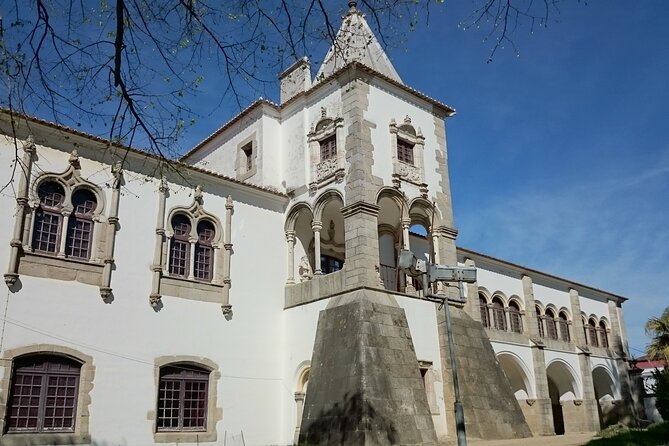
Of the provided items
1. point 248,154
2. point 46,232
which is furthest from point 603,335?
point 46,232

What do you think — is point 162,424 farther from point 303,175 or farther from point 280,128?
point 280,128

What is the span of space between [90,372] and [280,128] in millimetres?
9920

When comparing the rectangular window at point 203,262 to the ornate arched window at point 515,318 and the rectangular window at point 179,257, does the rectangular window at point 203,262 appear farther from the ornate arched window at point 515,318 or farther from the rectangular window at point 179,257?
the ornate arched window at point 515,318

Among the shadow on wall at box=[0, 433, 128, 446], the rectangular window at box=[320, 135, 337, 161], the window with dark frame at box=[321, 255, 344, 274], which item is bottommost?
the shadow on wall at box=[0, 433, 128, 446]

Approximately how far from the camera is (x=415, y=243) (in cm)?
2302

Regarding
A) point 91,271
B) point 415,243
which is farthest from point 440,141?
point 91,271

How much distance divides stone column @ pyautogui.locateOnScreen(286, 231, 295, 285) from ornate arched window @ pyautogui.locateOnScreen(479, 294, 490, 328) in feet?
31.8

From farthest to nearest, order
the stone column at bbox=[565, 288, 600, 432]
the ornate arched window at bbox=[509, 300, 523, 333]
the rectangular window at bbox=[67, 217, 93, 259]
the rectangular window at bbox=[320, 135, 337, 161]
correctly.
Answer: the stone column at bbox=[565, 288, 600, 432]
the ornate arched window at bbox=[509, 300, 523, 333]
the rectangular window at bbox=[320, 135, 337, 161]
the rectangular window at bbox=[67, 217, 93, 259]

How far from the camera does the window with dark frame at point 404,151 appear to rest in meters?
18.5

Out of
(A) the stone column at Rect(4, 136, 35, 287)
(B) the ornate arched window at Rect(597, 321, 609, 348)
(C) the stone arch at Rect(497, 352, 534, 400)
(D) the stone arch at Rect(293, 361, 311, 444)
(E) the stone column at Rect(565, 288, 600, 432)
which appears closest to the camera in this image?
(A) the stone column at Rect(4, 136, 35, 287)

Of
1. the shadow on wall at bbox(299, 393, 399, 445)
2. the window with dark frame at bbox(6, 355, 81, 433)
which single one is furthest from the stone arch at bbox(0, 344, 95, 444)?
the shadow on wall at bbox(299, 393, 399, 445)

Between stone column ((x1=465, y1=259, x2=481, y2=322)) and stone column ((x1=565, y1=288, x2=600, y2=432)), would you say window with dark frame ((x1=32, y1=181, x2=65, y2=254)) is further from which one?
stone column ((x1=565, y1=288, x2=600, y2=432))

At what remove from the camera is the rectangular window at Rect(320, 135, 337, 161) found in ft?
58.8

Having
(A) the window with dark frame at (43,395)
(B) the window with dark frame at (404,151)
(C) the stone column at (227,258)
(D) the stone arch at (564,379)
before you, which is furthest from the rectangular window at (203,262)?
(D) the stone arch at (564,379)
